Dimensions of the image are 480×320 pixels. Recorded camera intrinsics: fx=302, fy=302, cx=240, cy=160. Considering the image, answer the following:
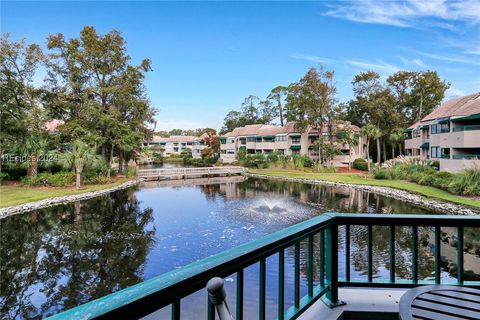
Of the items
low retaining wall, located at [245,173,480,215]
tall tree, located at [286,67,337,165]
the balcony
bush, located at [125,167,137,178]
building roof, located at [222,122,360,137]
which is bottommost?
low retaining wall, located at [245,173,480,215]

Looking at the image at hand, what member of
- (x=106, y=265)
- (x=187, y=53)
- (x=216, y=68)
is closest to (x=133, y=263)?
(x=106, y=265)

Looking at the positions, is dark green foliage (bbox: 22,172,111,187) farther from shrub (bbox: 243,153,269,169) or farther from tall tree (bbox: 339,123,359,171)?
tall tree (bbox: 339,123,359,171)

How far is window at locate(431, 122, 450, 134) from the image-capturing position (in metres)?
26.0

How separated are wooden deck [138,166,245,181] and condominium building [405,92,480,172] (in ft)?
68.8

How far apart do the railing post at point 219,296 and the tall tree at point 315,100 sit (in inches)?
1489

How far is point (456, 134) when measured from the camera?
23031mm

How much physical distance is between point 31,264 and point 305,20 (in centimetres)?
1802

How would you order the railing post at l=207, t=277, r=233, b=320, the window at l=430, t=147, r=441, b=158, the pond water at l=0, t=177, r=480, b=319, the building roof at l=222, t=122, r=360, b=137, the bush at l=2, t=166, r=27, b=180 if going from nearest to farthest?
the railing post at l=207, t=277, r=233, b=320
the pond water at l=0, t=177, r=480, b=319
the bush at l=2, t=166, r=27, b=180
the window at l=430, t=147, r=441, b=158
the building roof at l=222, t=122, r=360, b=137

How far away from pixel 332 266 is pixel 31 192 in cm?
2234

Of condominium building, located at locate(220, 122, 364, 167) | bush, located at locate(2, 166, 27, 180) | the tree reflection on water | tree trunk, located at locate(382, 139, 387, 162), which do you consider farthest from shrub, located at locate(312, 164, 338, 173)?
bush, located at locate(2, 166, 27, 180)

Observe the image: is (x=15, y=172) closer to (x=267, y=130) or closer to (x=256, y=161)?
(x=256, y=161)

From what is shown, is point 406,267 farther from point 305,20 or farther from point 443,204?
point 305,20

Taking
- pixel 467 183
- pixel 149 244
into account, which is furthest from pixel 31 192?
pixel 467 183

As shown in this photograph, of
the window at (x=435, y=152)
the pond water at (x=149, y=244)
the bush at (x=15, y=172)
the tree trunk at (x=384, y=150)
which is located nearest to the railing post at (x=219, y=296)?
the pond water at (x=149, y=244)
